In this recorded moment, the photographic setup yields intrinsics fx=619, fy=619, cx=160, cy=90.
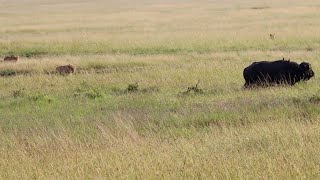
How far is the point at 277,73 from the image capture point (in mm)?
17719

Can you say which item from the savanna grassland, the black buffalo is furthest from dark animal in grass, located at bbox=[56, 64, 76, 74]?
the black buffalo

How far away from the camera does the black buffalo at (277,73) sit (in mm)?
17547

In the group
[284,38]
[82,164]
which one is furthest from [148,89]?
[284,38]

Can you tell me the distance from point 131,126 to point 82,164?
3453 millimetres

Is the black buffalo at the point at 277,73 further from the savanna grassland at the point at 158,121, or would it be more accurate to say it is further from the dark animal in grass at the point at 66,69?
the dark animal in grass at the point at 66,69

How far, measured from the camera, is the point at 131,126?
37.0 feet

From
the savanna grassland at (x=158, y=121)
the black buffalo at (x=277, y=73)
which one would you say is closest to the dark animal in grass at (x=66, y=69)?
the savanna grassland at (x=158, y=121)

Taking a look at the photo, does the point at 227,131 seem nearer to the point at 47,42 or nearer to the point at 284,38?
the point at 284,38

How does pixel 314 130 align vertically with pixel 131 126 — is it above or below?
above

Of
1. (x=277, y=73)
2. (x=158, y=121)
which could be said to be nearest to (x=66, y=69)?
(x=277, y=73)

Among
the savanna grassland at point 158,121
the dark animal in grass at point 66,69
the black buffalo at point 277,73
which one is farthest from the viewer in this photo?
the dark animal in grass at point 66,69

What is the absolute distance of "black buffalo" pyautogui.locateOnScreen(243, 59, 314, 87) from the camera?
1755 cm

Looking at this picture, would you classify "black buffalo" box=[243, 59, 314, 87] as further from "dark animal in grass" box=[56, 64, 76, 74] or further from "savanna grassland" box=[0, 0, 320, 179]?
"dark animal in grass" box=[56, 64, 76, 74]

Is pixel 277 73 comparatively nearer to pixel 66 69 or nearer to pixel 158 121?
pixel 158 121
